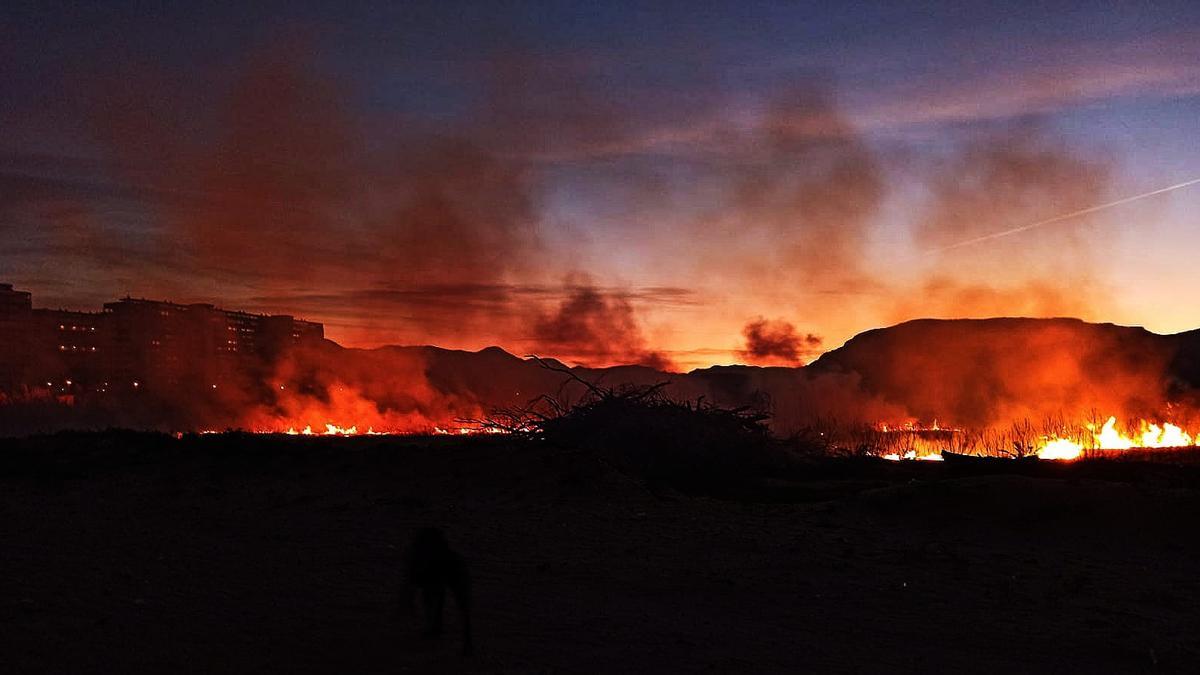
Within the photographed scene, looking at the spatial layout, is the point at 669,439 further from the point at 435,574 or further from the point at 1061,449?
the point at 435,574

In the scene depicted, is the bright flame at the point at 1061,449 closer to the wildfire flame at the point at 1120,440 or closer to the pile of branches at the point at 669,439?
the wildfire flame at the point at 1120,440

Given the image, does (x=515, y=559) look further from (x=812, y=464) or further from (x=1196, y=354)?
(x=1196, y=354)

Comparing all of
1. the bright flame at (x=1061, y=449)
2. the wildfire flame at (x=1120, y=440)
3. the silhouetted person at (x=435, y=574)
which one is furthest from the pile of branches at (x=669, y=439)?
the silhouetted person at (x=435, y=574)

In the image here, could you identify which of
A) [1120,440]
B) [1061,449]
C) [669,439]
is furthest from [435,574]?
[1120,440]

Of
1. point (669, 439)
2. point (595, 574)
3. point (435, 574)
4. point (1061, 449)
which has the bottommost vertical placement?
point (595, 574)

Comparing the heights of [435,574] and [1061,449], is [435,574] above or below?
below

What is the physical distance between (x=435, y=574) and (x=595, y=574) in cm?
330

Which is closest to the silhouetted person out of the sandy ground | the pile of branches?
the sandy ground

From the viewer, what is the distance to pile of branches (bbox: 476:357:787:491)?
1906 cm

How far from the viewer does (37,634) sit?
6.92m

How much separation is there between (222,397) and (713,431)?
38.0m

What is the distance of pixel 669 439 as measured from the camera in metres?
19.5

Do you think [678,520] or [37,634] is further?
[678,520]

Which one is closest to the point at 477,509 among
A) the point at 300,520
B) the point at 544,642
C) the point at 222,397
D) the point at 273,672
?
the point at 300,520
